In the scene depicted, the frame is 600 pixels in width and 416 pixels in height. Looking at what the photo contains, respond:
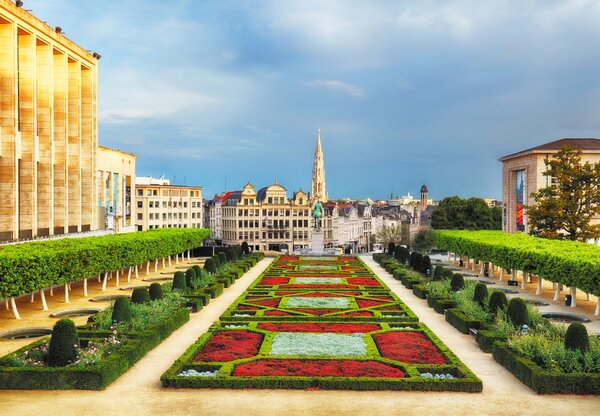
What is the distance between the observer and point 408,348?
85.0 ft

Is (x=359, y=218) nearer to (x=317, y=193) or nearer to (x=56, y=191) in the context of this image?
(x=317, y=193)

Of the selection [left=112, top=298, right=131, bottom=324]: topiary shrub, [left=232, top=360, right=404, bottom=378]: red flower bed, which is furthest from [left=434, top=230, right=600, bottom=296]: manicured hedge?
[left=112, top=298, right=131, bottom=324]: topiary shrub

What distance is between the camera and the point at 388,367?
2266cm

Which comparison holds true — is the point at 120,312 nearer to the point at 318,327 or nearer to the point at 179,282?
the point at 318,327

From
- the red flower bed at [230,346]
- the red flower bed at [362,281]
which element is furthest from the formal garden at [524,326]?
the red flower bed at [230,346]

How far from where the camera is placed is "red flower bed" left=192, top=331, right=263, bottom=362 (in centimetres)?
2428

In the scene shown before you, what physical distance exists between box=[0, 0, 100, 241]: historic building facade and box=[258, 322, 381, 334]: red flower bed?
33803 mm

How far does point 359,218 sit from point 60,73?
121 m

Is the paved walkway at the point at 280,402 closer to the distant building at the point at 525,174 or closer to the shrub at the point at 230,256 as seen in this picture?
the shrub at the point at 230,256

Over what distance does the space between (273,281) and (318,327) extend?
21.5 meters

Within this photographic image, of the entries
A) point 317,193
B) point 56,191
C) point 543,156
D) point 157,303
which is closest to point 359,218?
point 317,193

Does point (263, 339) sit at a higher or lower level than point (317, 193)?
lower

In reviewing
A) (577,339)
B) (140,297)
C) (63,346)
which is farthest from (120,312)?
(577,339)

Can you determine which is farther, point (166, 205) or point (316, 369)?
point (166, 205)
